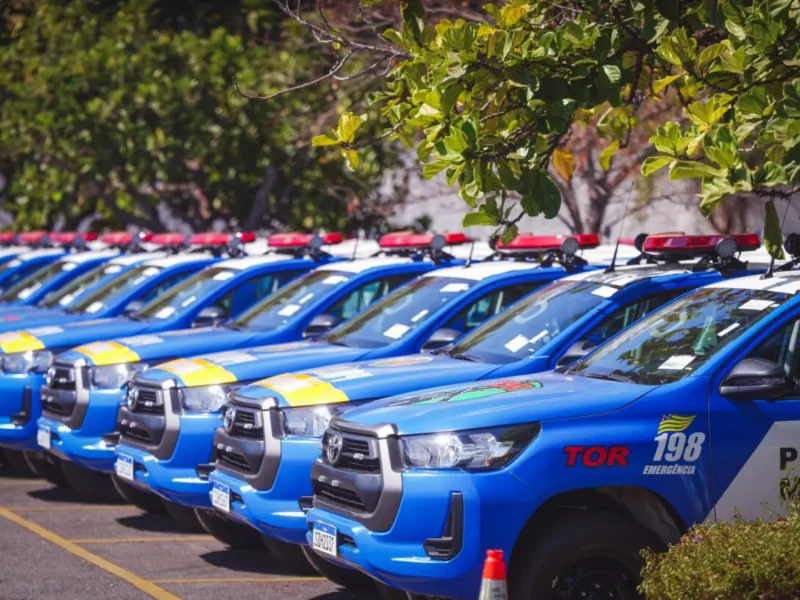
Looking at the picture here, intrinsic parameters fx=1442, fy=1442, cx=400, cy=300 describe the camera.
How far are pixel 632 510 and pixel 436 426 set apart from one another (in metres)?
0.97

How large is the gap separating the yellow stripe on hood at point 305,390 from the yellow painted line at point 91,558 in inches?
50.8

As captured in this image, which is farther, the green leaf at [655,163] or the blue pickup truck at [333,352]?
the blue pickup truck at [333,352]

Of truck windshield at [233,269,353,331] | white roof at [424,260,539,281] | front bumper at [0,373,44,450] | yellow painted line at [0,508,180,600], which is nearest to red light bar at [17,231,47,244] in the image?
front bumper at [0,373,44,450]

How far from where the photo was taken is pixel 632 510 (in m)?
6.46

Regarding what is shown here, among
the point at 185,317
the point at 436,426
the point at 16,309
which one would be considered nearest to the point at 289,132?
the point at 16,309

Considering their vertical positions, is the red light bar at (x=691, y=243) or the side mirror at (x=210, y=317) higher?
the red light bar at (x=691, y=243)

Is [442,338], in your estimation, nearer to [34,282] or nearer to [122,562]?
[122,562]

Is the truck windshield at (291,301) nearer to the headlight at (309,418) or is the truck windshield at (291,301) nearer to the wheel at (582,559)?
the headlight at (309,418)

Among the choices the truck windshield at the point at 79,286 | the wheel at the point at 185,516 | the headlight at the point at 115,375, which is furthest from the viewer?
the truck windshield at the point at 79,286

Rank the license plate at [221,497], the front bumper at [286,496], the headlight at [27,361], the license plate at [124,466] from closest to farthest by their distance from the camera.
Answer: the front bumper at [286,496] < the license plate at [221,497] < the license plate at [124,466] < the headlight at [27,361]

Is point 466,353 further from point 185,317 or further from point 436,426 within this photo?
point 185,317

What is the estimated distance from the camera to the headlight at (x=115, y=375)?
421 inches

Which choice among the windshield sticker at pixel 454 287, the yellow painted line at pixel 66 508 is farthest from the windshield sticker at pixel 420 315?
the yellow painted line at pixel 66 508

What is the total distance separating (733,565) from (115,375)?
6.39 meters
